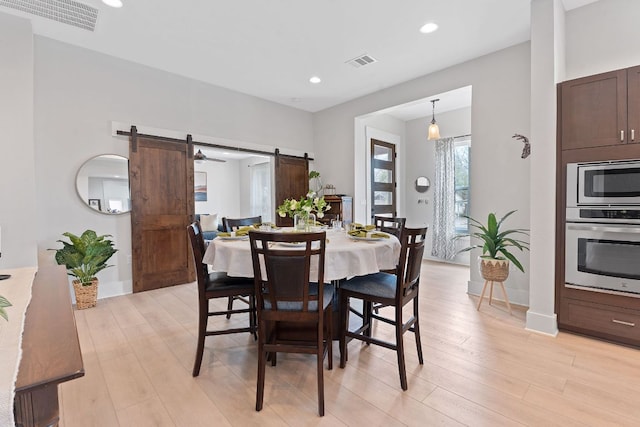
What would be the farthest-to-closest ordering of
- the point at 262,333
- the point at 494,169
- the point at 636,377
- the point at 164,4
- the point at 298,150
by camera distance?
the point at 298,150 < the point at 494,169 < the point at 164,4 < the point at 636,377 < the point at 262,333

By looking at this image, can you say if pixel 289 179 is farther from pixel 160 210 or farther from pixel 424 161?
pixel 424 161

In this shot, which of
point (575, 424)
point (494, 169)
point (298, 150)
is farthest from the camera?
point (298, 150)

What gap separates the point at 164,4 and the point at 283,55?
1336 millimetres

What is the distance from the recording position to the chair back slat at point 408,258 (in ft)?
6.16

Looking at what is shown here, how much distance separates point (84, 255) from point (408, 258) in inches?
131

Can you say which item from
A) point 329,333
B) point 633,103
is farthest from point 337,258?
point 633,103

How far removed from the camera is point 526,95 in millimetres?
3320

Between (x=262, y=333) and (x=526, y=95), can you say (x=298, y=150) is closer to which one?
(x=526, y=95)

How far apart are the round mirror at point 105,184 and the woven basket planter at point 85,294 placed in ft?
2.86

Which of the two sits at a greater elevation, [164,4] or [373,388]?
[164,4]

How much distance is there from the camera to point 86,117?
350 cm

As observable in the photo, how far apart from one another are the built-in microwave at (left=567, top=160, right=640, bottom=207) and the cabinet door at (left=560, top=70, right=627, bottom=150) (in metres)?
0.18

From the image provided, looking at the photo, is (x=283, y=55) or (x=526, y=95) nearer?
(x=526, y=95)

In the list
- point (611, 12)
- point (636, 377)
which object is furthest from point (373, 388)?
point (611, 12)
